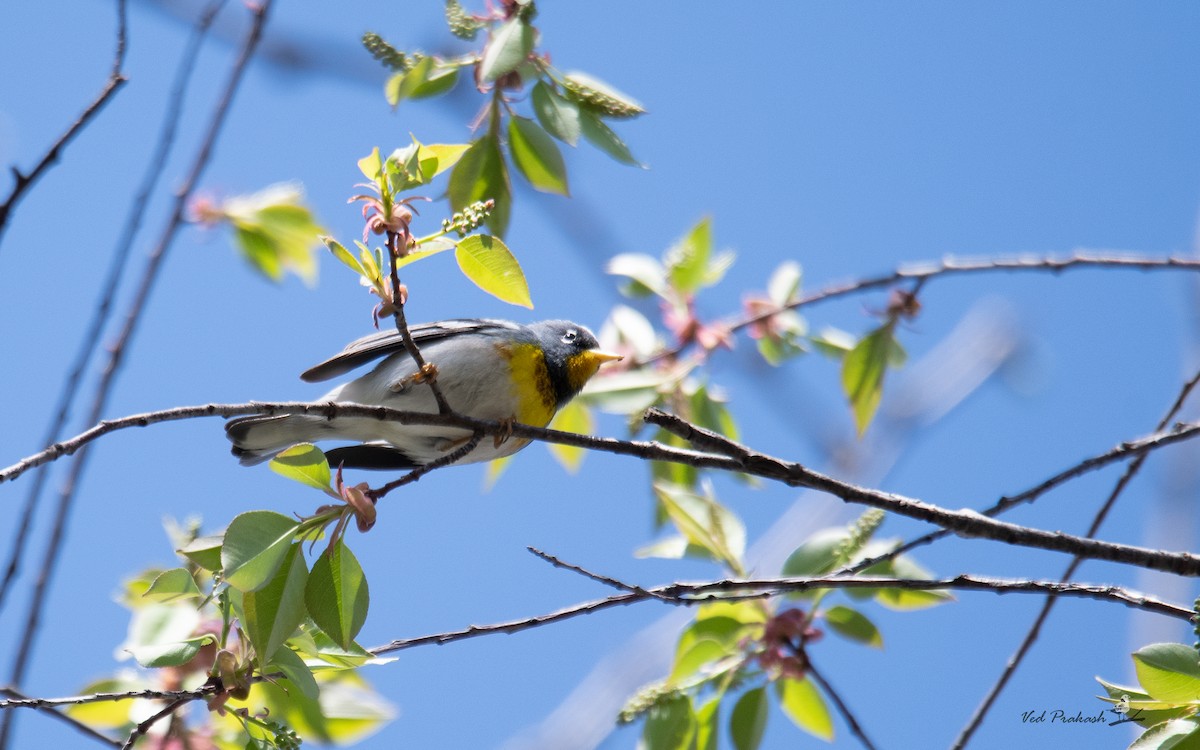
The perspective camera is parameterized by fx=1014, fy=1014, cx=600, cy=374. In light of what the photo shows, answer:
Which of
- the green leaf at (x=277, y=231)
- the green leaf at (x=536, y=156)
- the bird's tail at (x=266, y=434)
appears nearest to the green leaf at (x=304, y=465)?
the green leaf at (x=536, y=156)

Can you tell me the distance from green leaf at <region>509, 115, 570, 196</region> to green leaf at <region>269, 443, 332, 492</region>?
102 centimetres

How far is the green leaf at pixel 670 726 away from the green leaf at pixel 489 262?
4.22 feet

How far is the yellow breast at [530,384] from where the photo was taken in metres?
3.64

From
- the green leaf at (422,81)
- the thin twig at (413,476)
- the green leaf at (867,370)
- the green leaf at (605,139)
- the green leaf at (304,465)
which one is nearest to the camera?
the green leaf at (304,465)

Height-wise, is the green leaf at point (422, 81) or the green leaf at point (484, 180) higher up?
the green leaf at point (422, 81)

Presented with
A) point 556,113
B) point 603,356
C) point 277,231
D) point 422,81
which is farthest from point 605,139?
point 277,231

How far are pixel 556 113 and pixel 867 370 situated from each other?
1.38 metres

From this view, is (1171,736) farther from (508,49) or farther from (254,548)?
(508,49)

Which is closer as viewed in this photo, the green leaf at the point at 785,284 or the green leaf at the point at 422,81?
the green leaf at the point at 422,81

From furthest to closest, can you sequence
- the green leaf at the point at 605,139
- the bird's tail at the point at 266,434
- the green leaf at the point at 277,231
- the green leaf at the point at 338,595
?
the green leaf at the point at 277,231 < the bird's tail at the point at 266,434 < the green leaf at the point at 605,139 < the green leaf at the point at 338,595

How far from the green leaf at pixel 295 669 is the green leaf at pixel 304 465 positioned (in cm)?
37

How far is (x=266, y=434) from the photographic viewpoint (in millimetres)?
3814

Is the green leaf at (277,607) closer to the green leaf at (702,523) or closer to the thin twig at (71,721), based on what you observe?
the thin twig at (71,721)

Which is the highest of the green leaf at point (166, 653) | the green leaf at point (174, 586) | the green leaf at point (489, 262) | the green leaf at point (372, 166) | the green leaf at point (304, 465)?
the green leaf at point (372, 166)
